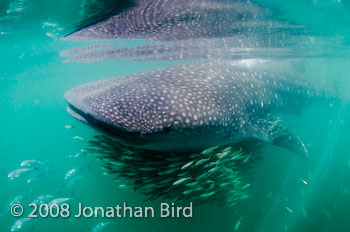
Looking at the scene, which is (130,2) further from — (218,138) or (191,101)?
(218,138)

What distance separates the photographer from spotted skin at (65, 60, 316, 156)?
10.0ft

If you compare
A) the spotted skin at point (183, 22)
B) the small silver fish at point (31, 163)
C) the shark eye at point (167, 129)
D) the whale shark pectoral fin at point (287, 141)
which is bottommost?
the small silver fish at point (31, 163)

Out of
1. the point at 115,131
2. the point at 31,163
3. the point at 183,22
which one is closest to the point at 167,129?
the point at 115,131

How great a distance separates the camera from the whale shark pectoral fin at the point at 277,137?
4.89 meters

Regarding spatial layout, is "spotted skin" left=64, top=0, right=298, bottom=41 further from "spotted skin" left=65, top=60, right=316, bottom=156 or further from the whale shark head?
the whale shark head

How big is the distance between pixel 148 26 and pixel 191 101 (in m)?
4.51

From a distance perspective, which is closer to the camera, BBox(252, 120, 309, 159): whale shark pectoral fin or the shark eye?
the shark eye

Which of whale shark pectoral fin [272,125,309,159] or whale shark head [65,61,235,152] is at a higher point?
whale shark head [65,61,235,152]

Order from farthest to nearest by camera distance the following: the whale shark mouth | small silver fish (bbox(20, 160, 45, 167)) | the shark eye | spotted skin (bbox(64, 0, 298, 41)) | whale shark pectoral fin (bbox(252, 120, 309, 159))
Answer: small silver fish (bbox(20, 160, 45, 167))
spotted skin (bbox(64, 0, 298, 41))
whale shark pectoral fin (bbox(252, 120, 309, 159))
the shark eye
the whale shark mouth

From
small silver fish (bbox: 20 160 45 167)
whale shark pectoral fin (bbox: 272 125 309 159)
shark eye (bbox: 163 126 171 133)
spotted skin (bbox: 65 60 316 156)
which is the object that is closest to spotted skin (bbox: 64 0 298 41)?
spotted skin (bbox: 65 60 316 156)

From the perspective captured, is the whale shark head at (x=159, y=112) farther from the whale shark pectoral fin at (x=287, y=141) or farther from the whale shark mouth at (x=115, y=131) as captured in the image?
the whale shark pectoral fin at (x=287, y=141)

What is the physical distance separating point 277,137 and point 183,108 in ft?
9.45

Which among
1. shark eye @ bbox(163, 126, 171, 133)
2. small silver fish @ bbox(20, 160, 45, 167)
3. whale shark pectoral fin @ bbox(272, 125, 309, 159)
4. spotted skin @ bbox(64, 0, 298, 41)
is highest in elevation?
spotted skin @ bbox(64, 0, 298, 41)

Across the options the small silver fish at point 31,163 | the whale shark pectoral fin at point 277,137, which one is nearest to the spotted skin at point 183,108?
the whale shark pectoral fin at point 277,137
